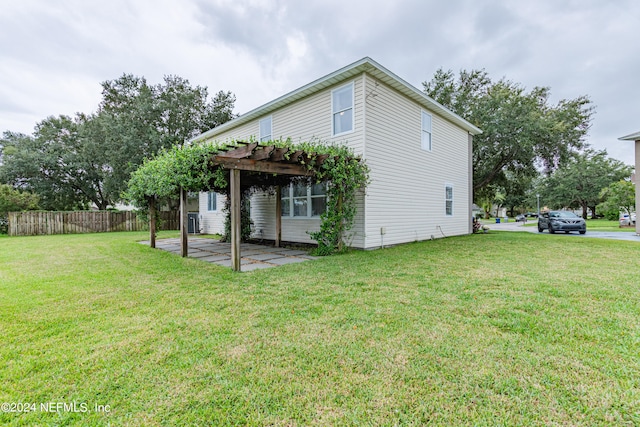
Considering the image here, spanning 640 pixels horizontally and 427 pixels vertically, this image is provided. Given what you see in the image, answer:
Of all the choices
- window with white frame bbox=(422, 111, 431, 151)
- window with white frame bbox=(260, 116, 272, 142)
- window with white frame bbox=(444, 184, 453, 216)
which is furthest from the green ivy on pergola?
window with white frame bbox=(444, 184, 453, 216)

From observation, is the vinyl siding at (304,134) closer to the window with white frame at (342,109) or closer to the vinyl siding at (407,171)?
the window with white frame at (342,109)

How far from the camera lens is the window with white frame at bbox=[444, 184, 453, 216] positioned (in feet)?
34.3

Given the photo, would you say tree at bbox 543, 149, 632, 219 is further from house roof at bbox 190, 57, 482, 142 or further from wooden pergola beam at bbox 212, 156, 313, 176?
wooden pergola beam at bbox 212, 156, 313, 176

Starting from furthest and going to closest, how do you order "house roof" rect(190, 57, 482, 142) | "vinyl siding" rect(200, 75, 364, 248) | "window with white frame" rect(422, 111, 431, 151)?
"window with white frame" rect(422, 111, 431, 151) → "vinyl siding" rect(200, 75, 364, 248) → "house roof" rect(190, 57, 482, 142)

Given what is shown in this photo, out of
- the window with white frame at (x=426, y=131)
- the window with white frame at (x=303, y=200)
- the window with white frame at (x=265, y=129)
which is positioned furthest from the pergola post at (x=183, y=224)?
the window with white frame at (x=426, y=131)

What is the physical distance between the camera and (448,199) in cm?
1062

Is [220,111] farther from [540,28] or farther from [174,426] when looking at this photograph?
[174,426]

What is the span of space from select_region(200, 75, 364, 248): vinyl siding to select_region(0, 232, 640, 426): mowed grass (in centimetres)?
378

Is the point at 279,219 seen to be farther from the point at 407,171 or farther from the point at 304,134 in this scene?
the point at 407,171

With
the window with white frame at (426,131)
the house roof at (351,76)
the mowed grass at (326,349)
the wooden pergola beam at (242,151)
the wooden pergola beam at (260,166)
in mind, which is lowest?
the mowed grass at (326,349)

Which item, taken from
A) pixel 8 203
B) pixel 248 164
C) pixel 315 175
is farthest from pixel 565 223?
pixel 8 203

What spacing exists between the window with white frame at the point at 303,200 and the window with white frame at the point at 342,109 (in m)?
1.71

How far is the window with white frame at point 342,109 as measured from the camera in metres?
7.39

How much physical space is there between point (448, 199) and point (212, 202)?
10398 millimetres
